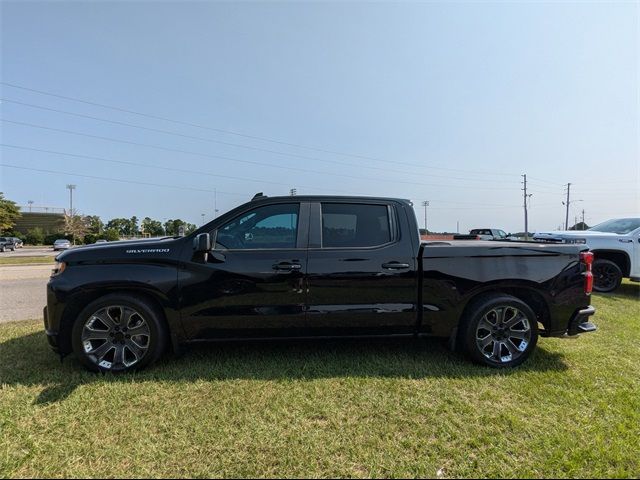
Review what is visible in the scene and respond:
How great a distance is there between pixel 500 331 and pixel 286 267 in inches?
93.7

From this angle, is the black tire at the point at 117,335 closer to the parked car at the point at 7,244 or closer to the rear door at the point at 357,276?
the rear door at the point at 357,276

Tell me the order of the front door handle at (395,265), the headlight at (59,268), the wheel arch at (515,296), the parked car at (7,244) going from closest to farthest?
the headlight at (59,268) < the front door handle at (395,265) < the wheel arch at (515,296) < the parked car at (7,244)

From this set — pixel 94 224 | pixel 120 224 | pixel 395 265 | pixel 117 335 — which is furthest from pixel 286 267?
pixel 120 224

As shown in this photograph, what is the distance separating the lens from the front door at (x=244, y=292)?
3.55 m

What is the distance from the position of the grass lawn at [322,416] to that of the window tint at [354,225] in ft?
4.24

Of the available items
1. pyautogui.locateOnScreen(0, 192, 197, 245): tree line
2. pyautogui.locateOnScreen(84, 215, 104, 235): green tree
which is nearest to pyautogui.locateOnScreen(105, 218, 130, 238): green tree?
pyautogui.locateOnScreen(0, 192, 197, 245): tree line

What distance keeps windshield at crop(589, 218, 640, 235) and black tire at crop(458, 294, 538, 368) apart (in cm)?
670

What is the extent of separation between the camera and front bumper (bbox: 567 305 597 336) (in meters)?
3.84

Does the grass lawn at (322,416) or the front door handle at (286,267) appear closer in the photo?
the grass lawn at (322,416)

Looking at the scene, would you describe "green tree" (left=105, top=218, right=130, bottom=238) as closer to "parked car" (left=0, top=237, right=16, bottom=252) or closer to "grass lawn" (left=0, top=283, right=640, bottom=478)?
"parked car" (left=0, top=237, right=16, bottom=252)

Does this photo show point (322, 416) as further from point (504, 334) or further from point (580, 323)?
point (580, 323)

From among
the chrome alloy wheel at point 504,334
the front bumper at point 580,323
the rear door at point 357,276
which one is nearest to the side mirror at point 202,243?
the rear door at point 357,276

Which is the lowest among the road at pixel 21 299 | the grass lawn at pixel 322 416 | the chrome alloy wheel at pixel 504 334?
the grass lawn at pixel 322 416

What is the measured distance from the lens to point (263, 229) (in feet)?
12.4
